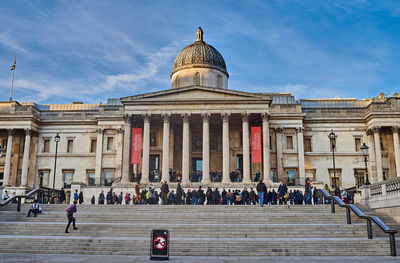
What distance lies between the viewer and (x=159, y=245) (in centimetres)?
1470

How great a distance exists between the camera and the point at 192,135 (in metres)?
46.0

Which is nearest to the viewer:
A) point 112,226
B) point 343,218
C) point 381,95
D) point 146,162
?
point 112,226

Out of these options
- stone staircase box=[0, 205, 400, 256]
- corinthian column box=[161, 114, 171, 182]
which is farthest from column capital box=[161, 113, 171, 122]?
stone staircase box=[0, 205, 400, 256]

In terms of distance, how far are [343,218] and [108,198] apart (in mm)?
18100

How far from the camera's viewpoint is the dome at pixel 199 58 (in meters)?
49.6

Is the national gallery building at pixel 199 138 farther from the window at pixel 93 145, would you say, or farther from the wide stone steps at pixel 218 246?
the wide stone steps at pixel 218 246

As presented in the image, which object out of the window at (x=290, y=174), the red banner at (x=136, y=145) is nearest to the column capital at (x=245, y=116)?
the window at (x=290, y=174)

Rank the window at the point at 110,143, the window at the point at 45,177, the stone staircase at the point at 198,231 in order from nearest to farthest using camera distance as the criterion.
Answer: the stone staircase at the point at 198,231, the window at the point at 110,143, the window at the point at 45,177

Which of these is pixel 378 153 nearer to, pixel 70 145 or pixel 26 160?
pixel 70 145

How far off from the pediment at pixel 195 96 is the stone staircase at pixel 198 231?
649 inches

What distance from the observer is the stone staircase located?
17.0m

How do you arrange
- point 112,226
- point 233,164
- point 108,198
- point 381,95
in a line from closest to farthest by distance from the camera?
point 112,226, point 108,198, point 233,164, point 381,95

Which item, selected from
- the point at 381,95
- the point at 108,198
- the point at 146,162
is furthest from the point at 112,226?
the point at 381,95

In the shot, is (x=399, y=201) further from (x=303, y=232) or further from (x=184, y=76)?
(x=184, y=76)
